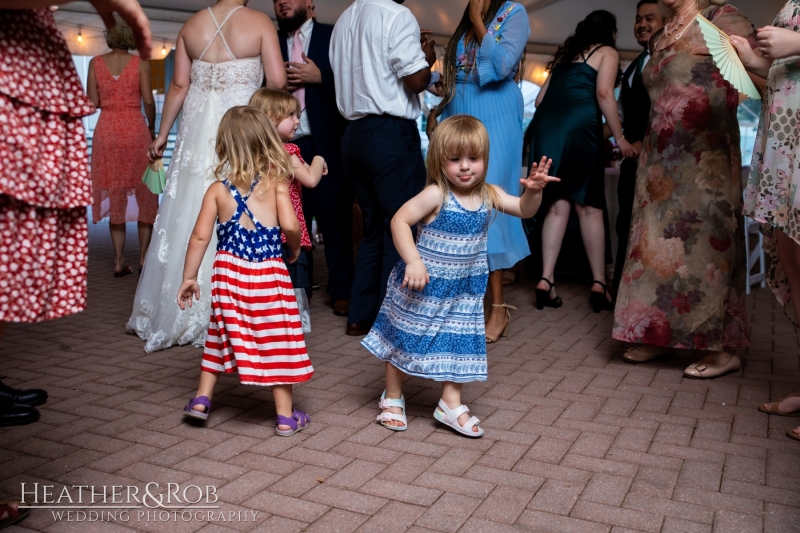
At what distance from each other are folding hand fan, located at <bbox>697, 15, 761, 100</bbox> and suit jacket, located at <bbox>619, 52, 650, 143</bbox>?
2.22 metres

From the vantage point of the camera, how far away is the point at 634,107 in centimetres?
557

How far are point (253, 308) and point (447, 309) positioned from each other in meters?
0.75

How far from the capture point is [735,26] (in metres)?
3.54

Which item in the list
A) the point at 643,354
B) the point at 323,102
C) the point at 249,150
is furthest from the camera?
the point at 323,102

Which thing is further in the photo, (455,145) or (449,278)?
(449,278)

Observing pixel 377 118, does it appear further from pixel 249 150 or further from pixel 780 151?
pixel 780 151

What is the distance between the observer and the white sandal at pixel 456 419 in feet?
9.95

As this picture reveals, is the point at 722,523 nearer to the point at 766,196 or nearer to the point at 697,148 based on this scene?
the point at 766,196

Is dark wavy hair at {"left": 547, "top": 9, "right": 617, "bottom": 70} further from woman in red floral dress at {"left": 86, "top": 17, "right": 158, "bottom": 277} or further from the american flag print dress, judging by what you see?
woman in red floral dress at {"left": 86, "top": 17, "right": 158, "bottom": 277}

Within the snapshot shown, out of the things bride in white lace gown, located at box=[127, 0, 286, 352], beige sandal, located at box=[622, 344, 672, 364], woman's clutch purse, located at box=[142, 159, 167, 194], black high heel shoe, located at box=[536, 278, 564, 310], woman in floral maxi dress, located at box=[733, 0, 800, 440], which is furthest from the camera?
black high heel shoe, located at box=[536, 278, 564, 310]

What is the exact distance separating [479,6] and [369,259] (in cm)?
158

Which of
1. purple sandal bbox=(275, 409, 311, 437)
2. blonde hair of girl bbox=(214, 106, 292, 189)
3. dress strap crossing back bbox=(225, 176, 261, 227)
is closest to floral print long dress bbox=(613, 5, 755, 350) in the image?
purple sandal bbox=(275, 409, 311, 437)

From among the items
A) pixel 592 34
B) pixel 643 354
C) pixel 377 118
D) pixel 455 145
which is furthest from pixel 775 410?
pixel 592 34

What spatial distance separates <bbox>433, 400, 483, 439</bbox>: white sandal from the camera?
3.03 meters
